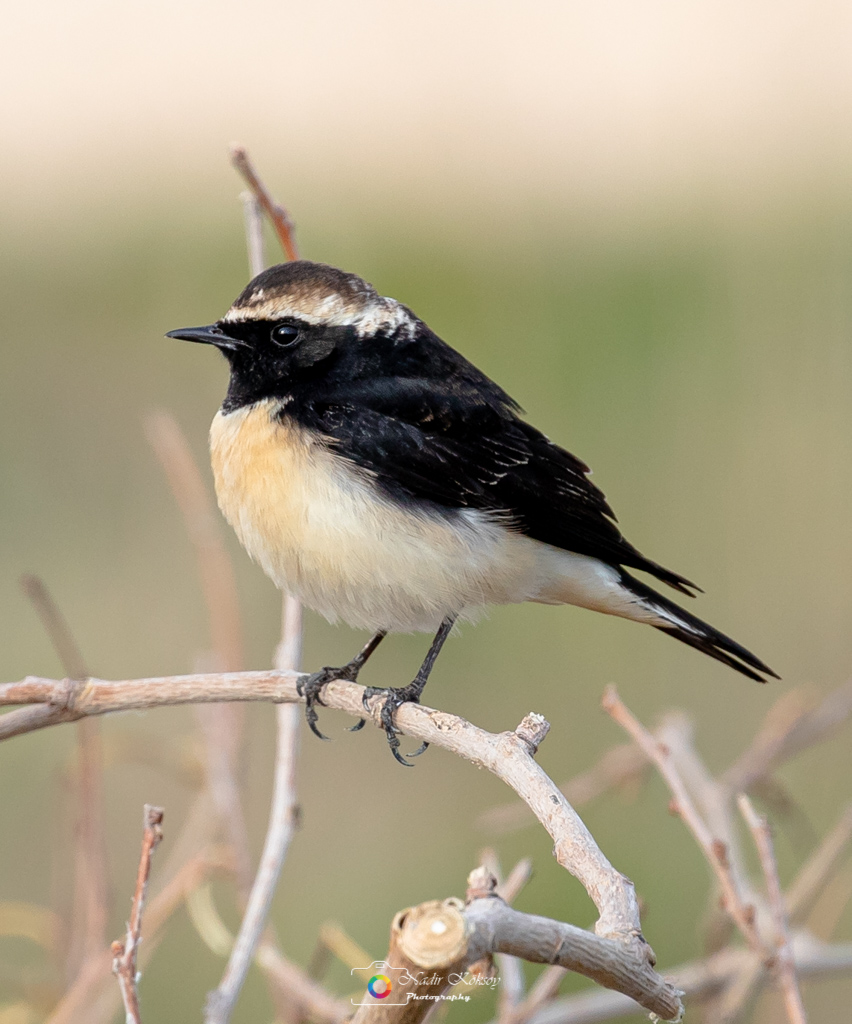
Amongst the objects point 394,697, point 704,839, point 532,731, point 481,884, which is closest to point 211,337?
point 394,697

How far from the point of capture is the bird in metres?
2.94

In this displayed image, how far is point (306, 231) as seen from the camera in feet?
19.8

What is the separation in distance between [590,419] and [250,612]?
1.72 m

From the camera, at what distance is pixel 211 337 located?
310cm

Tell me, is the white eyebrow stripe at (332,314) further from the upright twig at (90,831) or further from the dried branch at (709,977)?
the dried branch at (709,977)

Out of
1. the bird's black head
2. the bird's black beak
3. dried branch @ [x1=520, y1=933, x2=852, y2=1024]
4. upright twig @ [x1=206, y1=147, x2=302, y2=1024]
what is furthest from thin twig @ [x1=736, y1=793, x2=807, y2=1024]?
the bird's black beak

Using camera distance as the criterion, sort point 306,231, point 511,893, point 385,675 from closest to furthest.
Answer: point 511,893 < point 385,675 < point 306,231

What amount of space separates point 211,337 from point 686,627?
Result: 1.49 m

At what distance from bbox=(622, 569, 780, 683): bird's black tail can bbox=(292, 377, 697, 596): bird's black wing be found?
90 mm

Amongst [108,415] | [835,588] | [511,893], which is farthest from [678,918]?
[108,415]

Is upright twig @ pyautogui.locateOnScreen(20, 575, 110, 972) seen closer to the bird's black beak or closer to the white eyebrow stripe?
the bird's black beak

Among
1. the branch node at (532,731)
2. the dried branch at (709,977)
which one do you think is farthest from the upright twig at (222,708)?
the branch node at (532,731)

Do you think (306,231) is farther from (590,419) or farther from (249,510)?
(249,510)

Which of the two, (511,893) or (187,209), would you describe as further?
(187,209)
